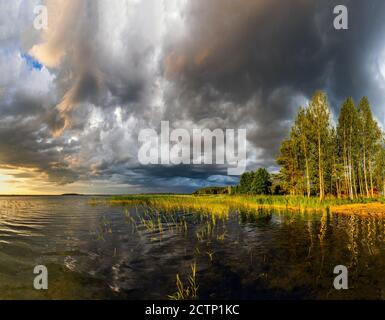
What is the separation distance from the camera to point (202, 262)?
10812 mm

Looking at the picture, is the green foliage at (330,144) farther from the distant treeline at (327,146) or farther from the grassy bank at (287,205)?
the grassy bank at (287,205)

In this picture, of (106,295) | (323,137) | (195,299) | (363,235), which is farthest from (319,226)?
(323,137)

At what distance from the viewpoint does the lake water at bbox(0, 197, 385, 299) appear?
8.04 metres

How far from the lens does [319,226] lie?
18.5 meters

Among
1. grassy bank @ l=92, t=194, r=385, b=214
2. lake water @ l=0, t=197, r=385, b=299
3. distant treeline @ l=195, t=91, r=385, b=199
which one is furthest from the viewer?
distant treeline @ l=195, t=91, r=385, b=199

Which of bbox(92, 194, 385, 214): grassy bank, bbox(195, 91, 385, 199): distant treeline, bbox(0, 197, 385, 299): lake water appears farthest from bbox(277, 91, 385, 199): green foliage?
bbox(0, 197, 385, 299): lake water

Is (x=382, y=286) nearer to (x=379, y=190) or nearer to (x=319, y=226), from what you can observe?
(x=319, y=226)

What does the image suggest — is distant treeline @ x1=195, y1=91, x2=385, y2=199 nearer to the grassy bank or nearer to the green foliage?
the green foliage

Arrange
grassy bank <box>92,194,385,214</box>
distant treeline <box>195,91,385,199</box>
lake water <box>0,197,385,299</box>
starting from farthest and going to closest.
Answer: distant treeline <box>195,91,385,199</box>
grassy bank <box>92,194,385,214</box>
lake water <box>0,197,385,299</box>

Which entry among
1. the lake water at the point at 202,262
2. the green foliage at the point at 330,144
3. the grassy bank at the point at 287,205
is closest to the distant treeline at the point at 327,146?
the green foliage at the point at 330,144

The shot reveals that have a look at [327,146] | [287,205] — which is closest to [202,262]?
[287,205]

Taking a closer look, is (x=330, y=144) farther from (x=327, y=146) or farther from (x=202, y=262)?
(x=202, y=262)
